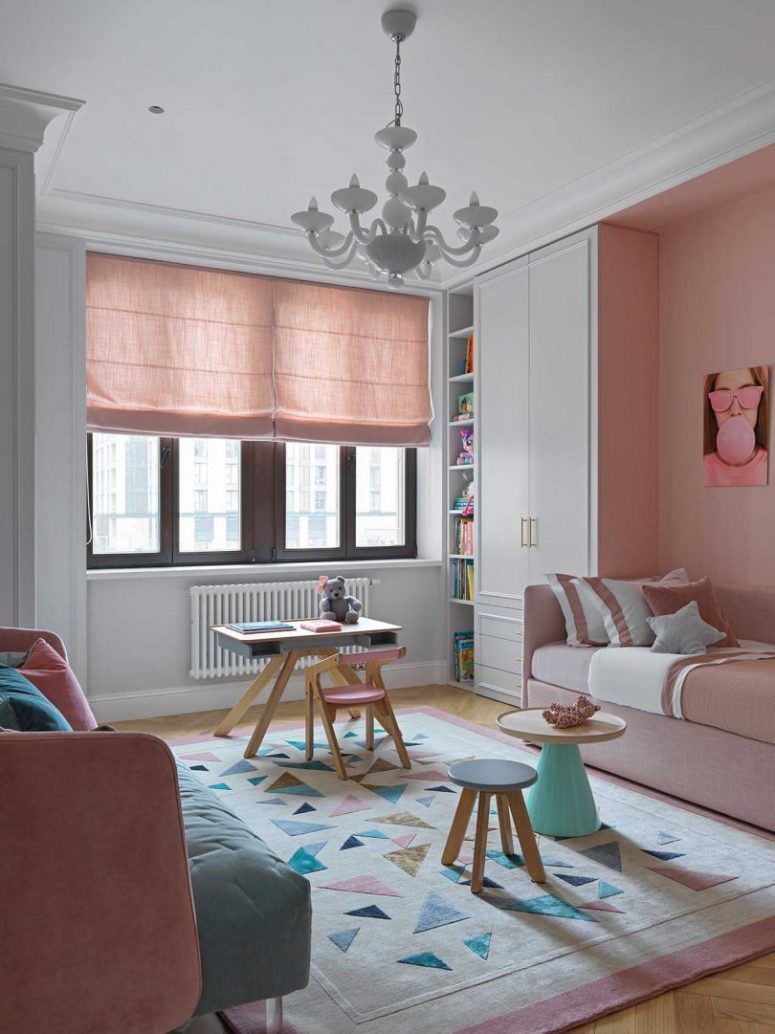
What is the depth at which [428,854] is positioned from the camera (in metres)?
2.98

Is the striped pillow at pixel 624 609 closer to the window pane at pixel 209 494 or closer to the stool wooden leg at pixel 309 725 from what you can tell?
the stool wooden leg at pixel 309 725

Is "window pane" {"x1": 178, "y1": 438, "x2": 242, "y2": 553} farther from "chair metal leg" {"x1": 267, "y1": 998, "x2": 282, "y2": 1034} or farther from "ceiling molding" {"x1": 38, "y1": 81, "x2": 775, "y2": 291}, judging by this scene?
"chair metal leg" {"x1": 267, "y1": 998, "x2": 282, "y2": 1034}

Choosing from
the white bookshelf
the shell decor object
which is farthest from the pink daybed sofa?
the white bookshelf

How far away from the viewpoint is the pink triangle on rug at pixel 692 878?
2729mm

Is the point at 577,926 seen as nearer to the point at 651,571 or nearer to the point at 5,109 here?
the point at 651,571

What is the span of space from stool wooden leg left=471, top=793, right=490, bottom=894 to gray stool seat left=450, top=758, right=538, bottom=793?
2.3 inches

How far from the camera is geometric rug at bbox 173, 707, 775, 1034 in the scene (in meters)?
2.09

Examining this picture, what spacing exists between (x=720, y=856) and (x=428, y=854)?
987mm

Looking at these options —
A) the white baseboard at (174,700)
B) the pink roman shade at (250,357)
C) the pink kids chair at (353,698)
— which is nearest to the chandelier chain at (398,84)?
the pink roman shade at (250,357)

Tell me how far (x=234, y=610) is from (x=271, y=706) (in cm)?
110

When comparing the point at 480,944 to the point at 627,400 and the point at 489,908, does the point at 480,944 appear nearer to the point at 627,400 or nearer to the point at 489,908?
the point at 489,908

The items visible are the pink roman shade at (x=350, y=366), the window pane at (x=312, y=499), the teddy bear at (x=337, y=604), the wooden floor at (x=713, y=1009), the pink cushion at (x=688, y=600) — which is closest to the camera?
the wooden floor at (x=713, y=1009)

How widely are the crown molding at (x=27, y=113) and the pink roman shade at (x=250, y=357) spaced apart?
4.95 feet

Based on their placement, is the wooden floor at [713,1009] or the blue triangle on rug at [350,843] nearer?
the wooden floor at [713,1009]
